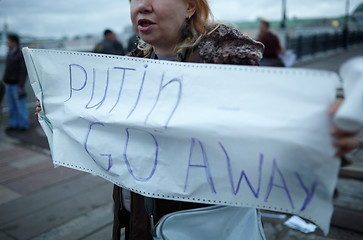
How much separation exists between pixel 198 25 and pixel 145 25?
242 mm

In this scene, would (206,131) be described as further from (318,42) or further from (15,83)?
(318,42)

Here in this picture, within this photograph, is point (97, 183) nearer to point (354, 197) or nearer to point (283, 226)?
point (283, 226)

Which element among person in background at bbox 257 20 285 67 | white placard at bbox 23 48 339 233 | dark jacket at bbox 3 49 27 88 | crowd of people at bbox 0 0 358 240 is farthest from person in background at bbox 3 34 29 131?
crowd of people at bbox 0 0 358 240

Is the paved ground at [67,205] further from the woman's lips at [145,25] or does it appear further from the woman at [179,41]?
the woman's lips at [145,25]

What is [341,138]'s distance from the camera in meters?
0.96

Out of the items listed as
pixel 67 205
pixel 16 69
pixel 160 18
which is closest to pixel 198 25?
pixel 160 18

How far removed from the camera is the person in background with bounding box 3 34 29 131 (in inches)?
247

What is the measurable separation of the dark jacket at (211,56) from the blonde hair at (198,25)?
0.12 ft

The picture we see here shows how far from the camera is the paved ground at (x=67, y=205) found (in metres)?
2.88

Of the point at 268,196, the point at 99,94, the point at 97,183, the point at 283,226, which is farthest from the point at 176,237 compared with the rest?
the point at 97,183

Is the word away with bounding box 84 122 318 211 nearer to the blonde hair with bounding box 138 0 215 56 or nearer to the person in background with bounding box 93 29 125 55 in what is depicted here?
the blonde hair with bounding box 138 0 215 56

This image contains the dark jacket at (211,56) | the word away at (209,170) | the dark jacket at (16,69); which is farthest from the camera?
the dark jacket at (16,69)

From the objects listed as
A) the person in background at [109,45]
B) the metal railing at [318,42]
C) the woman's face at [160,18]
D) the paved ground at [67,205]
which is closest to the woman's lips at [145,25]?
the woman's face at [160,18]

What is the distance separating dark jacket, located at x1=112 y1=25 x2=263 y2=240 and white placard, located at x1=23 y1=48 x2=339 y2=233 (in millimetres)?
83
